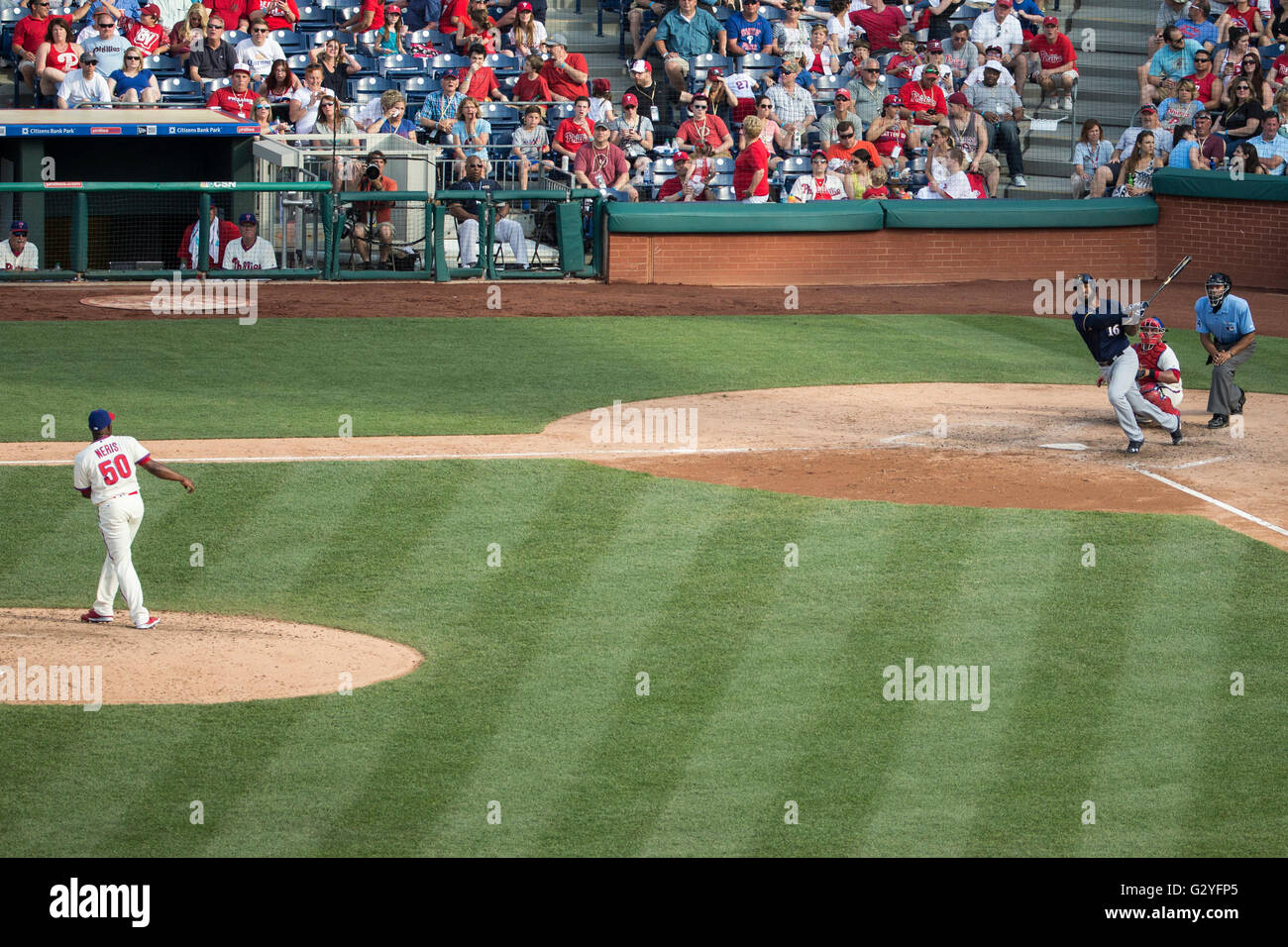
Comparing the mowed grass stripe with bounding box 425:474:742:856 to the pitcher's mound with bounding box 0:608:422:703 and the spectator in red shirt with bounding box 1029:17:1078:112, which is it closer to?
the pitcher's mound with bounding box 0:608:422:703

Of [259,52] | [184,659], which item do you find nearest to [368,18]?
[259,52]

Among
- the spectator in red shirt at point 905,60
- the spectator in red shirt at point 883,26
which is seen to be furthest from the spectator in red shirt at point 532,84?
the spectator in red shirt at point 883,26

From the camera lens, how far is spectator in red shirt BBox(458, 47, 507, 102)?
77.7ft

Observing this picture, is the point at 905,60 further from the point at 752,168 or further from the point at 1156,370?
the point at 1156,370

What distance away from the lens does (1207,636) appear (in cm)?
977

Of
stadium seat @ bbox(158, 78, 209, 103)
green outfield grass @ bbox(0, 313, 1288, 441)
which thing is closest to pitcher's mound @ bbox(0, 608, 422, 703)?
green outfield grass @ bbox(0, 313, 1288, 441)

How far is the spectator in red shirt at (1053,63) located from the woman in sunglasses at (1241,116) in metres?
3.22

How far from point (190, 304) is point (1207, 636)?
13.3 meters

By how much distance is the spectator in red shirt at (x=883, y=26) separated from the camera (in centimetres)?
2667

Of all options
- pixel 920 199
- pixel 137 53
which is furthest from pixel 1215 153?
pixel 137 53

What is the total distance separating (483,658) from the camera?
9.31 m

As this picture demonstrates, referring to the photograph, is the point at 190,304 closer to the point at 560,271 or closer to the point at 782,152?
the point at 560,271

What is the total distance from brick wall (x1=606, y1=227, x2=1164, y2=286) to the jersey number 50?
1298cm

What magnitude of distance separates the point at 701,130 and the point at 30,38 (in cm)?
874
